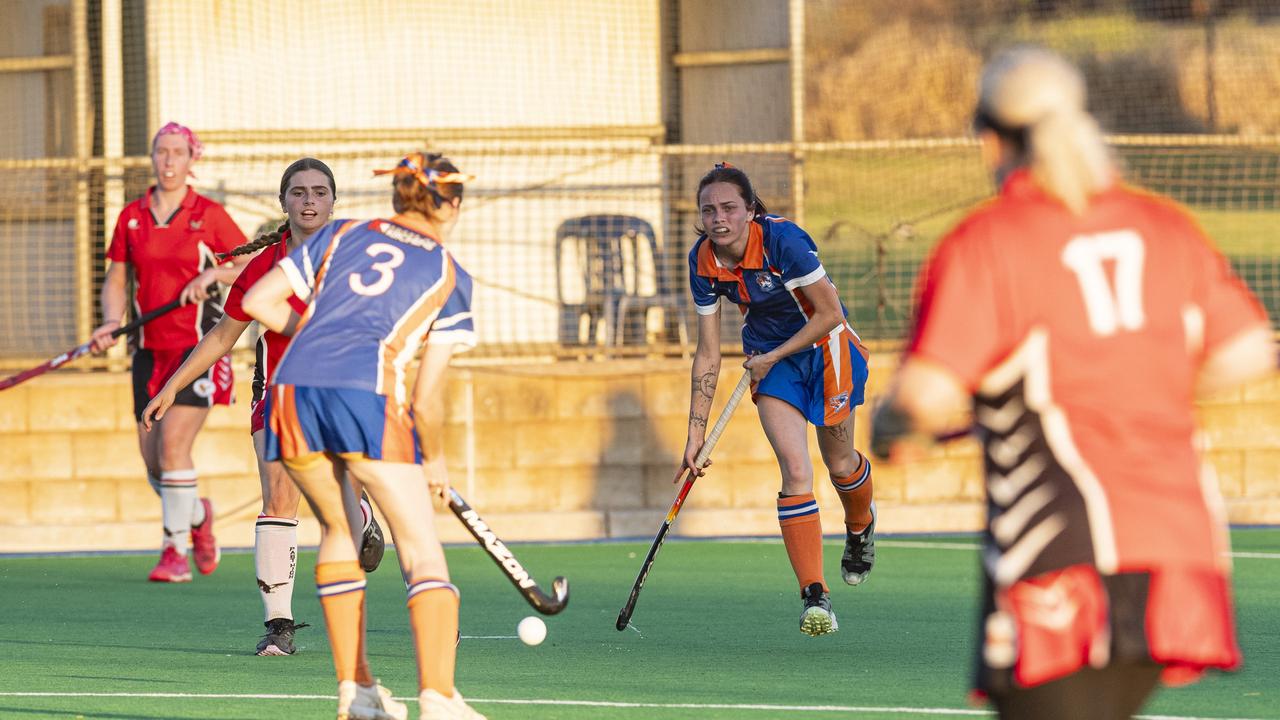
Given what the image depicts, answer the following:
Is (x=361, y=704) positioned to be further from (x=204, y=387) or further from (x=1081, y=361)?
(x=204, y=387)

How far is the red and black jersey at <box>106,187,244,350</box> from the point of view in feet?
28.0

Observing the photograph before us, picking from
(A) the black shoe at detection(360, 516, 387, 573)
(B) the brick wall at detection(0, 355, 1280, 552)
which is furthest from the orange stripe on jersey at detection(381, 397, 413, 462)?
(B) the brick wall at detection(0, 355, 1280, 552)

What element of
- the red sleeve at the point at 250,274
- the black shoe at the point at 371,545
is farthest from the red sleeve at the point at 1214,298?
the black shoe at the point at 371,545

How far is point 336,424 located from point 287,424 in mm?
140

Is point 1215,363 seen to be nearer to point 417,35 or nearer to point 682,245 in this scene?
point 682,245

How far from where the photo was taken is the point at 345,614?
4.80 metres

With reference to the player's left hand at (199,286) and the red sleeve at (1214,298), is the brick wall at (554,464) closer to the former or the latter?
the player's left hand at (199,286)

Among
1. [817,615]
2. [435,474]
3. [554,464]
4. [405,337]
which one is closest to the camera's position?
[405,337]

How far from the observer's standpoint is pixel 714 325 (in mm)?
7129

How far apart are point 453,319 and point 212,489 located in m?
6.78

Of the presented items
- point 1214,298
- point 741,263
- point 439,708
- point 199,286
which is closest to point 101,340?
point 199,286

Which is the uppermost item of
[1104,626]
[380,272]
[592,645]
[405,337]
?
[380,272]

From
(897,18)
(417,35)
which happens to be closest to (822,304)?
(417,35)

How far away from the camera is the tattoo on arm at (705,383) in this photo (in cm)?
698
